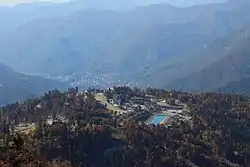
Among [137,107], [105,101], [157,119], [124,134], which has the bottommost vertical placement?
[124,134]

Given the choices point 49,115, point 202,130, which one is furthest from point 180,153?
point 49,115

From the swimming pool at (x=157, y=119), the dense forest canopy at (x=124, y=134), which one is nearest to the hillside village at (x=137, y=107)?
the swimming pool at (x=157, y=119)

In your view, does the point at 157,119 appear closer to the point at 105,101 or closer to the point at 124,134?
the point at 105,101

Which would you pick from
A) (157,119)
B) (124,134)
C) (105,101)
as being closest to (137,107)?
(105,101)

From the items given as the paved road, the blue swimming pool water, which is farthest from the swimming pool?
the paved road

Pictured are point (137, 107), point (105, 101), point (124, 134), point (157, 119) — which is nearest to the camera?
point (124, 134)

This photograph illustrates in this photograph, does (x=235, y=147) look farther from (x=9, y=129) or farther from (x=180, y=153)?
(x=9, y=129)

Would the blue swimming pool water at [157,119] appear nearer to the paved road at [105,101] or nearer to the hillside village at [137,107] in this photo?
the hillside village at [137,107]

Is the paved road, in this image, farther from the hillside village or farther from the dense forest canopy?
the dense forest canopy
